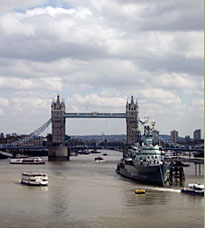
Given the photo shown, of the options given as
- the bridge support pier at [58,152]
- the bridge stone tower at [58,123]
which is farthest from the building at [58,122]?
the bridge support pier at [58,152]

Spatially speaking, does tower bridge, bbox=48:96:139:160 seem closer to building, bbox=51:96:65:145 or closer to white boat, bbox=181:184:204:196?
building, bbox=51:96:65:145

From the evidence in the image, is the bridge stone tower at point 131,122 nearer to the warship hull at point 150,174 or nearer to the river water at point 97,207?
the warship hull at point 150,174

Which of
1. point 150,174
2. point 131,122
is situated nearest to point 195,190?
point 150,174

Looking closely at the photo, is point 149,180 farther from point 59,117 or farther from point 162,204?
point 59,117

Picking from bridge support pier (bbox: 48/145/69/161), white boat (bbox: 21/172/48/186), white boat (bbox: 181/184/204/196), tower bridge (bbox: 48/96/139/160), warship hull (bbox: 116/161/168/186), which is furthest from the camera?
tower bridge (bbox: 48/96/139/160)

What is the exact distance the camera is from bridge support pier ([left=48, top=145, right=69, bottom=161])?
131375mm

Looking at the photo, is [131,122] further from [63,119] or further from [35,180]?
[35,180]

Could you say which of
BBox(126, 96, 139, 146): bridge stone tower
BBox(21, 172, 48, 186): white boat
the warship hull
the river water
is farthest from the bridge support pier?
the river water

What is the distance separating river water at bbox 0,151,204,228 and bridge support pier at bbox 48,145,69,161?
2988 inches

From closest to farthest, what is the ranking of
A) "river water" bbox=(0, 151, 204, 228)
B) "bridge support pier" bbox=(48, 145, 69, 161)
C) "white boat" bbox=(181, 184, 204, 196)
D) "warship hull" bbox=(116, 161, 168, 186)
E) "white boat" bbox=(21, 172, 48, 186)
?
"river water" bbox=(0, 151, 204, 228) → "white boat" bbox=(181, 184, 204, 196) → "white boat" bbox=(21, 172, 48, 186) → "warship hull" bbox=(116, 161, 168, 186) → "bridge support pier" bbox=(48, 145, 69, 161)

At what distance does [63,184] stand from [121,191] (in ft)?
27.2

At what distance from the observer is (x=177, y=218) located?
35.7 m

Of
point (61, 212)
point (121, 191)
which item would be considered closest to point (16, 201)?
point (61, 212)

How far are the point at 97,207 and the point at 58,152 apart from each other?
94.5 meters
